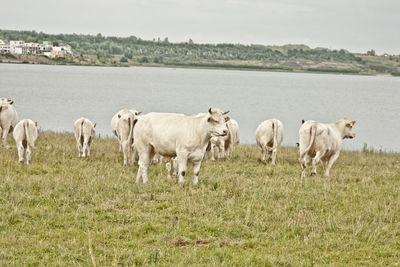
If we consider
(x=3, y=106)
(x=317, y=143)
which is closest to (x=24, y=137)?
(x=3, y=106)

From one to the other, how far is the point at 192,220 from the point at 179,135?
142 inches

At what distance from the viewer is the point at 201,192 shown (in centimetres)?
1161

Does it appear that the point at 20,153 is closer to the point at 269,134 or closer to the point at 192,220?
the point at 192,220

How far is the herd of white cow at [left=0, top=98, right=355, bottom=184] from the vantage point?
12617mm

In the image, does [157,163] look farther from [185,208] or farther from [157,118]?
[185,208]

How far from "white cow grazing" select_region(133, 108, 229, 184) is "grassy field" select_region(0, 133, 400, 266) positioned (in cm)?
70

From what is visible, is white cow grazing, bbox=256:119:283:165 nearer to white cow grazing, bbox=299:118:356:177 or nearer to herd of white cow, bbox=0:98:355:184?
herd of white cow, bbox=0:98:355:184

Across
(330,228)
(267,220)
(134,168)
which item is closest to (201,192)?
(267,220)

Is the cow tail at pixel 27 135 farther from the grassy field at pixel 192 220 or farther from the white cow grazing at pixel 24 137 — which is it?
the grassy field at pixel 192 220

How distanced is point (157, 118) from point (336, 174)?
21.8 ft

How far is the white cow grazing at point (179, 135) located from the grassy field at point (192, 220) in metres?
0.70

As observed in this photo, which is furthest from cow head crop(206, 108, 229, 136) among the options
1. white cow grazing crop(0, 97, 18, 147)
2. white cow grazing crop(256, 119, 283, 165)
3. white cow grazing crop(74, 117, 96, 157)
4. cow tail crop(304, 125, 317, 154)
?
white cow grazing crop(0, 97, 18, 147)

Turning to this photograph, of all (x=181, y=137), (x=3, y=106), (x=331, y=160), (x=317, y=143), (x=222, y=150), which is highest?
(x=181, y=137)

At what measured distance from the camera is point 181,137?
12617 millimetres
